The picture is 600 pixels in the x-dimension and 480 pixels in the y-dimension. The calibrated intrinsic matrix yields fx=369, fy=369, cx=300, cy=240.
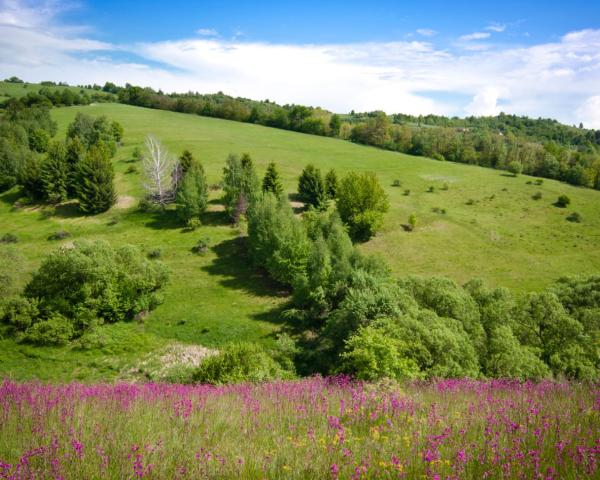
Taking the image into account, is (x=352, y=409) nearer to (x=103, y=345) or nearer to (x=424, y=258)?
(x=103, y=345)

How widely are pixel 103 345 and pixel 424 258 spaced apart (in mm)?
37891

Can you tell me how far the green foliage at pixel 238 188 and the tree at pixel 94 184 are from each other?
19.4m

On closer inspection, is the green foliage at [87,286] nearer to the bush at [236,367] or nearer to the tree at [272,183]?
the bush at [236,367]

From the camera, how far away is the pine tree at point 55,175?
58844mm

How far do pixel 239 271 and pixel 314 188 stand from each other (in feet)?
70.9

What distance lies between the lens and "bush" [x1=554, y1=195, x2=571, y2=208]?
66.4m

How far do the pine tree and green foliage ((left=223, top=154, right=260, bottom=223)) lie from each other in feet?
90.4

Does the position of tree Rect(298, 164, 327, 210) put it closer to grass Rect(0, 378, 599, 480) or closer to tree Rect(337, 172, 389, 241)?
tree Rect(337, 172, 389, 241)

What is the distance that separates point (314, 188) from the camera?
5906 cm

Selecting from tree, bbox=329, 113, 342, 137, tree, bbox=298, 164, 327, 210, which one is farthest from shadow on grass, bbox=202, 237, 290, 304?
tree, bbox=329, 113, 342, 137

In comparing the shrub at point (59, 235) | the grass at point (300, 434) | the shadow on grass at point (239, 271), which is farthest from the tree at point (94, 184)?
the grass at point (300, 434)

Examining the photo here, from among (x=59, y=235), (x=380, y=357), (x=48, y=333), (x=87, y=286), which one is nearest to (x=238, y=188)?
(x=59, y=235)

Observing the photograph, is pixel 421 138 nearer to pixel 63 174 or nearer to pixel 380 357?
pixel 63 174

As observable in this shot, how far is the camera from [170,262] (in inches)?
1775
